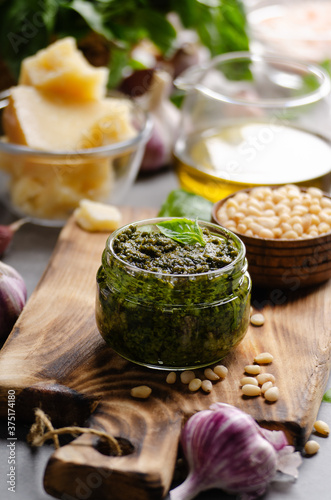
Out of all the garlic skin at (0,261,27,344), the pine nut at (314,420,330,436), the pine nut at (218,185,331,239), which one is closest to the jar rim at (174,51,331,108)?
the pine nut at (218,185,331,239)

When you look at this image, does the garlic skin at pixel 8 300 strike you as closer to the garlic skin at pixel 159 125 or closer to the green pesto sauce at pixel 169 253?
the green pesto sauce at pixel 169 253

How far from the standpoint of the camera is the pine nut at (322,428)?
5.17 ft

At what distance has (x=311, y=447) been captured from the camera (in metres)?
1.51

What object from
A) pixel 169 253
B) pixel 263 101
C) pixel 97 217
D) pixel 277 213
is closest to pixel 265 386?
pixel 169 253

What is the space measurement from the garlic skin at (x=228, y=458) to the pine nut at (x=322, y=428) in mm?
210

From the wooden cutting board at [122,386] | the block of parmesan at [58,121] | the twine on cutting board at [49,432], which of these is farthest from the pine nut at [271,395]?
the block of parmesan at [58,121]

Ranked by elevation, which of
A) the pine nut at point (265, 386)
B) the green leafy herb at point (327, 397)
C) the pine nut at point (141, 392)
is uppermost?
the pine nut at point (141, 392)

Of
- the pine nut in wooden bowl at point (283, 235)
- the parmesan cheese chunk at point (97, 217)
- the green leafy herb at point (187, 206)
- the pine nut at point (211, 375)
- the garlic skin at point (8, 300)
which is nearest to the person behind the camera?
the pine nut at point (211, 375)

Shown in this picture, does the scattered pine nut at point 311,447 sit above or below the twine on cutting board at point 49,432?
below

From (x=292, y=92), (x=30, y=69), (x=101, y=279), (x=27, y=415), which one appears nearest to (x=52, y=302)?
(x=101, y=279)

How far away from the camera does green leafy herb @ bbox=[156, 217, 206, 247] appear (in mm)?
1677

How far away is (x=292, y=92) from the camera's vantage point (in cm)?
275

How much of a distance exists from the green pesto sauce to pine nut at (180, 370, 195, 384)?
9.6 inches

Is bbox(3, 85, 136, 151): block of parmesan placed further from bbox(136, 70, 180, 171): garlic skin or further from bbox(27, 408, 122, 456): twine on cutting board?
bbox(27, 408, 122, 456): twine on cutting board
